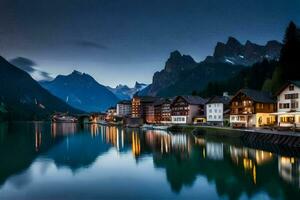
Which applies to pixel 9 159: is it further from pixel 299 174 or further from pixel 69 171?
pixel 299 174

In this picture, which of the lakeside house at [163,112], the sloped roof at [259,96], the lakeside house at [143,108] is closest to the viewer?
the sloped roof at [259,96]

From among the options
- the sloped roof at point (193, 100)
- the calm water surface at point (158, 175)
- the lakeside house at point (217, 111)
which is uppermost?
the sloped roof at point (193, 100)

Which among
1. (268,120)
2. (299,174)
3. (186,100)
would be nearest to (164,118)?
(186,100)

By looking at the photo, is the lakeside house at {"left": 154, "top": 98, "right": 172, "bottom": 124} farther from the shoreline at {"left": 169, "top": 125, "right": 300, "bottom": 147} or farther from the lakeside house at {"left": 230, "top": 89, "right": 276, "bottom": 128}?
the lakeside house at {"left": 230, "top": 89, "right": 276, "bottom": 128}

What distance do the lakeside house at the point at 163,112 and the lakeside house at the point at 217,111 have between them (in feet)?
116

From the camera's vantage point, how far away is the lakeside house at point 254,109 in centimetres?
8075

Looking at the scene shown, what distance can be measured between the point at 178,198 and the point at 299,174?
572 inches

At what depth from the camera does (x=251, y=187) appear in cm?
2886

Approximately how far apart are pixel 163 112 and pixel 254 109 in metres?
71.1

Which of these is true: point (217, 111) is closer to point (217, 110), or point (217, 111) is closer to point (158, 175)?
point (217, 110)

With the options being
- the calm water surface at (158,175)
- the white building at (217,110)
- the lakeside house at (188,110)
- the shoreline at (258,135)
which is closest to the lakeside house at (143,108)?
the lakeside house at (188,110)

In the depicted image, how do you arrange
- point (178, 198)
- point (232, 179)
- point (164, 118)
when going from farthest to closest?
point (164, 118), point (232, 179), point (178, 198)

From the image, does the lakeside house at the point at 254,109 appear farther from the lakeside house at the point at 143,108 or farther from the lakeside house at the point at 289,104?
the lakeside house at the point at 143,108

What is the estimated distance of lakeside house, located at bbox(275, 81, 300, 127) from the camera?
222 ft
